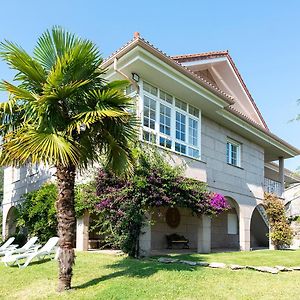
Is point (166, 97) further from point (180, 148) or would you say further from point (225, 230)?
point (225, 230)

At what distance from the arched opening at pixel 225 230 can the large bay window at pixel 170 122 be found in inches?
303

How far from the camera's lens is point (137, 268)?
11.9 metres

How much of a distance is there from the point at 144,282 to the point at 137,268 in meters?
1.65

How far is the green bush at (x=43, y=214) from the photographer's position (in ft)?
62.4

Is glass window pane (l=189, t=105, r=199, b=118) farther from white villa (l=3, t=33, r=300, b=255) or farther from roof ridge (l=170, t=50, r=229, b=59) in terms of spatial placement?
roof ridge (l=170, t=50, r=229, b=59)

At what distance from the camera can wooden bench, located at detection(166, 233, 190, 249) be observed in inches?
806

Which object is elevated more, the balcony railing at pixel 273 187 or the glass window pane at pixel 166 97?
the glass window pane at pixel 166 97

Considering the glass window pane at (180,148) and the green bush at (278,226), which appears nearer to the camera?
the glass window pane at (180,148)

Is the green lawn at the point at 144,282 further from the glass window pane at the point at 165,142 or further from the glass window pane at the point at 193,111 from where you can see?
the glass window pane at the point at 193,111

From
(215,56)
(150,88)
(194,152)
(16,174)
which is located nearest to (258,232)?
(194,152)

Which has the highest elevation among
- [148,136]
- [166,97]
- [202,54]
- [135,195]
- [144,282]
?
[202,54]

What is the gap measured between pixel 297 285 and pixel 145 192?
587 centimetres

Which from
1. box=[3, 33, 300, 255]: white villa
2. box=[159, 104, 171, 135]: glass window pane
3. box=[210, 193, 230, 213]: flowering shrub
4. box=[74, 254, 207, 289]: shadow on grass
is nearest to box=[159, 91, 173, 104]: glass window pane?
box=[3, 33, 300, 255]: white villa

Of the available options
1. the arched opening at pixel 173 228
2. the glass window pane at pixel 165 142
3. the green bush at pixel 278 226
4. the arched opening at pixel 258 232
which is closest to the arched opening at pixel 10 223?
the arched opening at pixel 173 228
